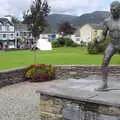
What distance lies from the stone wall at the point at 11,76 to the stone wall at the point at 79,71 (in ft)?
5.11

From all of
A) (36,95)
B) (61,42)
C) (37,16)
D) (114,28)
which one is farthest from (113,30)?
(37,16)

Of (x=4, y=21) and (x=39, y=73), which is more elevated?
(x=4, y=21)

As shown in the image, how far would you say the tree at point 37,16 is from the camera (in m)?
62.0

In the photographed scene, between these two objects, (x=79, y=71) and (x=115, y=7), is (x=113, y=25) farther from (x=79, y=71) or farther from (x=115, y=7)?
(x=79, y=71)

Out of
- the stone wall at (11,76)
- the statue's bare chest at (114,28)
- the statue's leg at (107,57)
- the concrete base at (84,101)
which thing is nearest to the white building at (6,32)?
the stone wall at (11,76)

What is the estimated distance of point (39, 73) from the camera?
45.1 feet

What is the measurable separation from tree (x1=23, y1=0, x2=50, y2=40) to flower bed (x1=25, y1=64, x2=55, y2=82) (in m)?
48.1

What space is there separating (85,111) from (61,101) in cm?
62

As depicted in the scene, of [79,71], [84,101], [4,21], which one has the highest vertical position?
[4,21]

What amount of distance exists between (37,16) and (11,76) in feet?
165

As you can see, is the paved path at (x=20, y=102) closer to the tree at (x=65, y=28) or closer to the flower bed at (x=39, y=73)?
the flower bed at (x=39, y=73)

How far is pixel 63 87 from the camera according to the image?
8016 mm

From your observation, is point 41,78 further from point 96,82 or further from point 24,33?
point 24,33

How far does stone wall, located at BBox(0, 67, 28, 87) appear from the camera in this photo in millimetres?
12688
